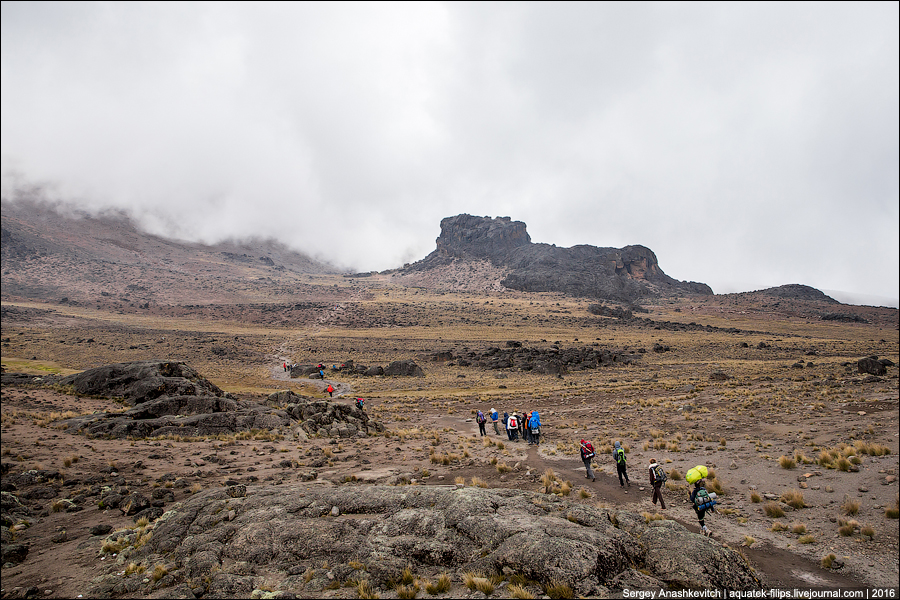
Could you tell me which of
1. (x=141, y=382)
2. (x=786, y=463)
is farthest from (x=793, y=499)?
(x=141, y=382)

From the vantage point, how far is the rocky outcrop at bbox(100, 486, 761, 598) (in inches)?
220

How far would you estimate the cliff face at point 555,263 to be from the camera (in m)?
146

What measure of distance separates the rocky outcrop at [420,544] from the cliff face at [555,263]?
14044 centimetres

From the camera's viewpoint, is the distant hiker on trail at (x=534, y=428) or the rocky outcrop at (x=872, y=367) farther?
the rocky outcrop at (x=872, y=367)

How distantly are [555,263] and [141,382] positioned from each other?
153 m

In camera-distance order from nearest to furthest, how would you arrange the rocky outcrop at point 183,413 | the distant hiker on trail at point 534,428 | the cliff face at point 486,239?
the rocky outcrop at point 183,413
the distant hiker on trail at point 534,428
the cliff face at point 486,239

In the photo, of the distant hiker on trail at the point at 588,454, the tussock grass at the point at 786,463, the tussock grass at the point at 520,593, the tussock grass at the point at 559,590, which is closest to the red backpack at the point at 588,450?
the distant hiker on trail at the point at 588,454

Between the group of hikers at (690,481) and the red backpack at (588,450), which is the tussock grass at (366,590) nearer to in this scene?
the group of hikers at (690,481)

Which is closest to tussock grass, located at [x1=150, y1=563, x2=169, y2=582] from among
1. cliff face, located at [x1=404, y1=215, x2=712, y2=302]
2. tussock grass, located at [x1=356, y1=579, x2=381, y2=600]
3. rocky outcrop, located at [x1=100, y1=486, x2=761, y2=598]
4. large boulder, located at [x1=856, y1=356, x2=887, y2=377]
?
rocky outcrop, located at [x1=100, y1=486, x2=761, y2=598]

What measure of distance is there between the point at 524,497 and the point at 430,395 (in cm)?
2909

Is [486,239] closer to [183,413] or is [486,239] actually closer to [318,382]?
[318,382]

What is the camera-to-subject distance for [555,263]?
524 feet

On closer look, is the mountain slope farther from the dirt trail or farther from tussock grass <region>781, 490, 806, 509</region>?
tussock grass <region>781, 490, 806, 509</region>

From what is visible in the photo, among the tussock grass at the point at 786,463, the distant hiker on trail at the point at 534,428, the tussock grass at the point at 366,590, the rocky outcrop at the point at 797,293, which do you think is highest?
the rocky outcrop at the point at 797,293
